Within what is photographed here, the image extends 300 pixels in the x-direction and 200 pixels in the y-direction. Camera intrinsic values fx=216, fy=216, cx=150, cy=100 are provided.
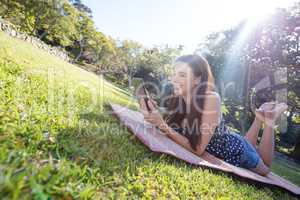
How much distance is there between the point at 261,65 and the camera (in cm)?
1545

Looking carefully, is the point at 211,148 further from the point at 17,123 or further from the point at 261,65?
the point at 261,65

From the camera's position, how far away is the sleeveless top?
2688 millimetres

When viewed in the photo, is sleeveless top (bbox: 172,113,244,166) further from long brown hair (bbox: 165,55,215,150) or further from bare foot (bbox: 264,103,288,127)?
bare foot (bbox: 264,103,288,127)

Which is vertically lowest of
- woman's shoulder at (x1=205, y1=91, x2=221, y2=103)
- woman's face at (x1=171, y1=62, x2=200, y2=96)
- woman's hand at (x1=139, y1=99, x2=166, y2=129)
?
woman's hand at (x1=139, y1=99, x2=166, y2=129)

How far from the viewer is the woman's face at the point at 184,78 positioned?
8.75ft

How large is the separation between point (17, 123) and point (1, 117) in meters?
0.11

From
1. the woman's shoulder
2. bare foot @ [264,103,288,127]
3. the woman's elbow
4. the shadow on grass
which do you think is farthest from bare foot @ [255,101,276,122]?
the woman's elbow

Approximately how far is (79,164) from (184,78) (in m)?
1.76

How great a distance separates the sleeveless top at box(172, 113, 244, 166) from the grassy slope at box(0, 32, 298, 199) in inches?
18.9

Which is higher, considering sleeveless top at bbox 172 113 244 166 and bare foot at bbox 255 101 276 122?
bare foot at bbox 255 101 276 122

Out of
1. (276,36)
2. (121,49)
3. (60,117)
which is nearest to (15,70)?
(60,117)

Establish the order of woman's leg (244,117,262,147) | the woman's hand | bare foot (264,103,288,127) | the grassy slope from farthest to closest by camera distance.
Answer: woman's leg (244,117,262,147) < bare foot (264,103,288,127) < the woman's hand < the grassy slope

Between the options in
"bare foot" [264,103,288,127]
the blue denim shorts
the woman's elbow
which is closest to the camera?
the woman's elbow

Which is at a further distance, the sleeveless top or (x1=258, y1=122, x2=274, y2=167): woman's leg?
(x1=258, y1=122, x2=274, y2=167): woman's leg
